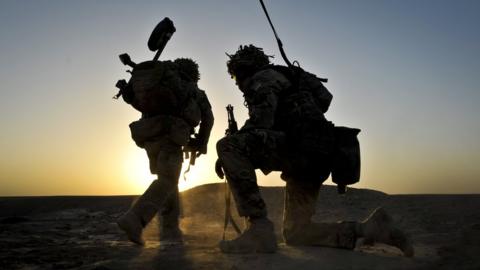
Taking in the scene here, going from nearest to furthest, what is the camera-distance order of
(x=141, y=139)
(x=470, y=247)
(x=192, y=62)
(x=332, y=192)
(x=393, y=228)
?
(x=393, y=228)
(x=470, y=247)
(x=141, y=139)
(x=192, y=62)
(x=332, y=192)

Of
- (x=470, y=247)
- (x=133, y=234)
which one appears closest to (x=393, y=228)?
(x=470, y=247)

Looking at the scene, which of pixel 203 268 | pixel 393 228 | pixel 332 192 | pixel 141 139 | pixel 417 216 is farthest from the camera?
pixel 332 192

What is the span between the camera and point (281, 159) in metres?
4.46

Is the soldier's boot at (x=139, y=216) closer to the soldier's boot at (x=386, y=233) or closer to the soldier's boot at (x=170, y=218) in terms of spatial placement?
the soldier's boot at (x=170, y=218)

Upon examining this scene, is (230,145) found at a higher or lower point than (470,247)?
higher

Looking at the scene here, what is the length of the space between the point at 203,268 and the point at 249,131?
120cm

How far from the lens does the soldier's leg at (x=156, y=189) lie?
459 centimetres

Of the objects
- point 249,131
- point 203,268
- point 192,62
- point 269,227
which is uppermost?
point 192,62

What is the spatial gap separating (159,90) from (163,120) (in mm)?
397

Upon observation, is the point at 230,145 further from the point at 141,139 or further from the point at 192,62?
the point at 192,62

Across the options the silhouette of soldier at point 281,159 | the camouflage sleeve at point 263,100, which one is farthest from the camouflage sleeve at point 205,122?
the camouflage sleeve at point 263,100

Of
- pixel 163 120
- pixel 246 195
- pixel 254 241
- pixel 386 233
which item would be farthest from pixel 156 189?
pixel 386 233

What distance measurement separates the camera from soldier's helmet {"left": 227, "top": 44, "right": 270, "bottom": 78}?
186 inches

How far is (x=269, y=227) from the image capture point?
4.02 m
